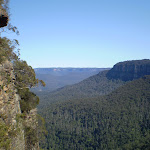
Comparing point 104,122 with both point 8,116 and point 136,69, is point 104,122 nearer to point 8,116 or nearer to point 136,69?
point 8,116

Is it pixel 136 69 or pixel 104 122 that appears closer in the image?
pixel 104 122

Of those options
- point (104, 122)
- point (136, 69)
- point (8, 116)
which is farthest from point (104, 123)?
point (136, 69)

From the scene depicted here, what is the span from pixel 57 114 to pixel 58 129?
54.7ft

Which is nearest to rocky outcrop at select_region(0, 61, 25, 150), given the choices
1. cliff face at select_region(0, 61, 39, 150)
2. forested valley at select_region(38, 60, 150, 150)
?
cliff face at select_region(0, 61, 39, 150)

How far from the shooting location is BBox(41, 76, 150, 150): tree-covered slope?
68.2 metres

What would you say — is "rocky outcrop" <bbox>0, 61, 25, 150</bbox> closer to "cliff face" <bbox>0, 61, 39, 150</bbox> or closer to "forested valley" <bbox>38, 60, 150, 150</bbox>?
"cliff face" <bbox>0, 61, 39, 150</bbox>

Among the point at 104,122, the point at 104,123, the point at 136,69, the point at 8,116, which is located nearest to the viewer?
the point at 8,116

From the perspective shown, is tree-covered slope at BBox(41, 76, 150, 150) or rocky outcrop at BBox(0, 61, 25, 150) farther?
tree-covered slope at BBox(41, 76, 150, 150)

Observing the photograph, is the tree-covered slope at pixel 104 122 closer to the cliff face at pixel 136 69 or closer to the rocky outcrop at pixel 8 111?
the rocky outcrop at pixel 8 111

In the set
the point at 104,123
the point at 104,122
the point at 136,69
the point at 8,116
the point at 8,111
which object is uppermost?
the point at 136,69

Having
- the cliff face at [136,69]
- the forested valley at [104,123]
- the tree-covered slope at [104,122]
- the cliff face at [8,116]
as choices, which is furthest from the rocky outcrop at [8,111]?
the cliff face at [136,69]

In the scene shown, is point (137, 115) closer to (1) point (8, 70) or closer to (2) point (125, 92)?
(2) point (125, 92)

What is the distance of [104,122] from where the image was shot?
86.6 meters

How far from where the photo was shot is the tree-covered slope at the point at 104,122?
2685 inches
